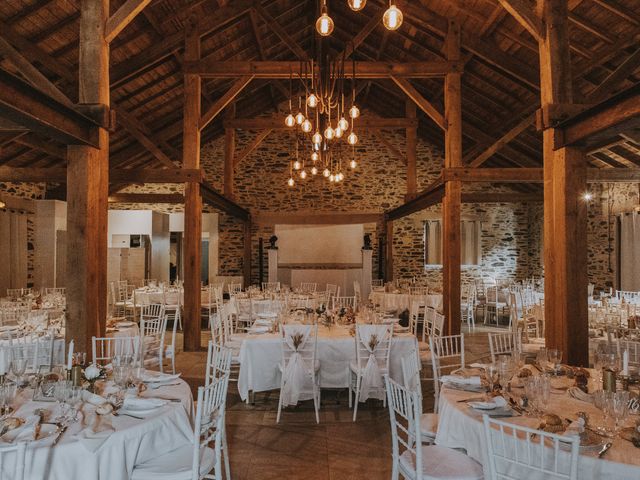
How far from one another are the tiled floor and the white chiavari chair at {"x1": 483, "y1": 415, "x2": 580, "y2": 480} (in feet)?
4.67

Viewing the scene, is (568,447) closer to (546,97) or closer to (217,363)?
(217,363)

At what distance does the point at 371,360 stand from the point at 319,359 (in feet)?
2.23

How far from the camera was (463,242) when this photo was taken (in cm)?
→ 1482

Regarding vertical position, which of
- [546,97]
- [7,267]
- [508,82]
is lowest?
[7,267]

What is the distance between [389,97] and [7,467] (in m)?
Result: 12.9

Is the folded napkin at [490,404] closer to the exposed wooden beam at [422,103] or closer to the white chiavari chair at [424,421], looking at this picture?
the white chiavari chair at [424,421]

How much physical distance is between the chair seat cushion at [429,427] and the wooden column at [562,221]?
6.22 ft

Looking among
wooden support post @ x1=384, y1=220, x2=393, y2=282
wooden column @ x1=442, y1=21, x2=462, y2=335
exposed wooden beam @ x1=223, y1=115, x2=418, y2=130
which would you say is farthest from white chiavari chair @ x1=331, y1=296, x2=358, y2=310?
exposed wooden beam @ x1=223, y1=115, x2=418, y2=130

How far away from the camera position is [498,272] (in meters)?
14.7

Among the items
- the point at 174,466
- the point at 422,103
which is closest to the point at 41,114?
the point at 174,466

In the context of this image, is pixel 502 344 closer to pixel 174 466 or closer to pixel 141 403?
pixel 174 466

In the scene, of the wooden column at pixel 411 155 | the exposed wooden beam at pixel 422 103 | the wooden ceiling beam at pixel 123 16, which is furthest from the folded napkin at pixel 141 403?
the wooden column at pixel 411 155

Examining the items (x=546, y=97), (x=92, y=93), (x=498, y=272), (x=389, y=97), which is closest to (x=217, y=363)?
(x=92, y=93)

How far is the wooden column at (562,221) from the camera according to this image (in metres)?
4.59
